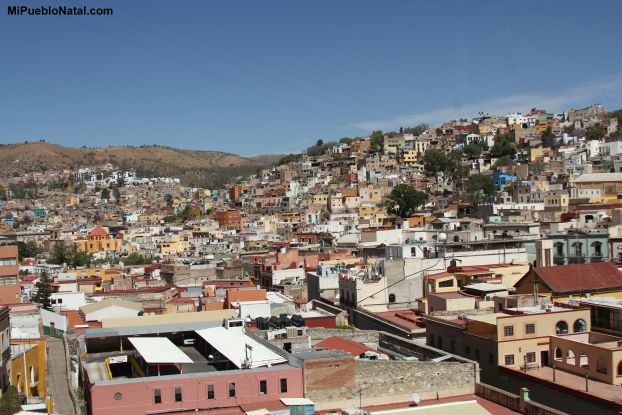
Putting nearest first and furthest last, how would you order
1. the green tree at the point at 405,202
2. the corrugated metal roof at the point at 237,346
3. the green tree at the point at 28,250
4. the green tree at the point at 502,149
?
the corrugated metal roof at the point at 237,346
the green tree at the point at 28,250
the green tree at the point at 405,202
the green tree at the point at 502,149

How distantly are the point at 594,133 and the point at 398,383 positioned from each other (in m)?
75.3

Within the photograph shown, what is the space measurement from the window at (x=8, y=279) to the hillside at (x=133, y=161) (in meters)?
126

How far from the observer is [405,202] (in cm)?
6638

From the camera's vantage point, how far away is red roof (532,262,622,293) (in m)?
21.2

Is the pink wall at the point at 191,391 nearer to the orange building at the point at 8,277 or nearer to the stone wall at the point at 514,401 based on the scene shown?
the stone wall at the point at 514,401

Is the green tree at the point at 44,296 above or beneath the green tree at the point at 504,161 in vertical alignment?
beneath

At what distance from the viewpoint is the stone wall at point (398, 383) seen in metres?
14.8

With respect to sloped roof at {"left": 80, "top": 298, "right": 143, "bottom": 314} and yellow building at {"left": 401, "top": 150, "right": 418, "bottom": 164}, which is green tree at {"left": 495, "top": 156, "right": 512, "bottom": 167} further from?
sloped roof at {"left": 80, "top": 298, "right": 143, "bottom": 314}

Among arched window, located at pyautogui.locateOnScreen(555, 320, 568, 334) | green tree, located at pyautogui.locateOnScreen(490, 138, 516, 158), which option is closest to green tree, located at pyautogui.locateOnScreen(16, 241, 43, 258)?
green tree, located at pyautogui.locateOnScreen(490, 138, 516, 158)

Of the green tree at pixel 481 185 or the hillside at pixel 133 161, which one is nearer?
the green tree at pixel 481 185

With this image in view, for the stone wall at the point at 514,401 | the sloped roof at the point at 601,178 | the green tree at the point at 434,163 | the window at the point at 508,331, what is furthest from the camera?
the green tree at the point at 434,163

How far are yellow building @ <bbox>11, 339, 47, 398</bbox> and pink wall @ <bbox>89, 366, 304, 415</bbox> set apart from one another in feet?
14.1

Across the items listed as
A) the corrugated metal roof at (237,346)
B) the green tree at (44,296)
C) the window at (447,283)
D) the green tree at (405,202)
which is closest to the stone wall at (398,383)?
the corrugated metal roof at (237,346)

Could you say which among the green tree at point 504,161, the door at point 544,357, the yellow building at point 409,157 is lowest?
the door at point 544,357
